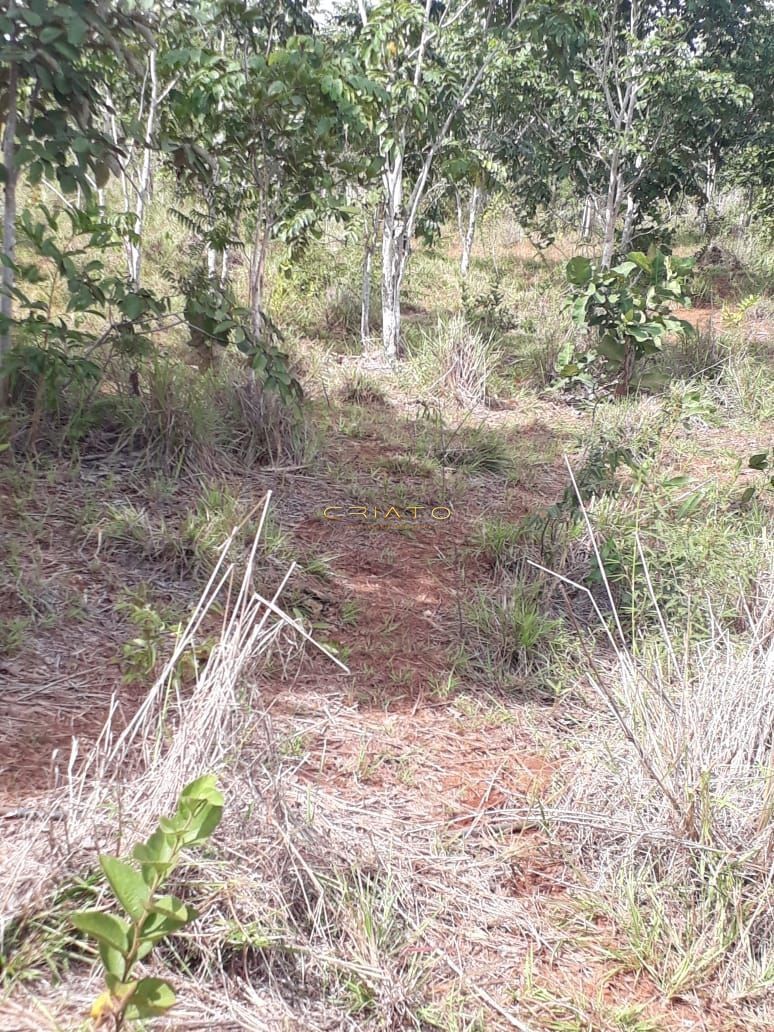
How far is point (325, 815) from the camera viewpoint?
6.53 ft

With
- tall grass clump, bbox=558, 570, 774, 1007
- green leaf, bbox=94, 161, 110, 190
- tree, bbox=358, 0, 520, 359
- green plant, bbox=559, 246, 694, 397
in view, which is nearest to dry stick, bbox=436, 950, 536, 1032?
tall grass clump, bbox=558, 570, 774, 1007

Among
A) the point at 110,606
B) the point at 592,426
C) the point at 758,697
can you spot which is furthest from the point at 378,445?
the point at 758,697

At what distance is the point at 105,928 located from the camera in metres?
1.22

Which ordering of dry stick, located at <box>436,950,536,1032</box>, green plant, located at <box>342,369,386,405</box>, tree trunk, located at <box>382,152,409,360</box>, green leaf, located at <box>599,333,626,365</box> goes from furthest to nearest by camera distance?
tree trunk, located at <box>382,152,409,360</box> → green plant, located at <box>342,369,386,405</box> → green leaf, located at <box>599,333,626,365</box> → dry stick, located at <box>436,950,536,1032</box>

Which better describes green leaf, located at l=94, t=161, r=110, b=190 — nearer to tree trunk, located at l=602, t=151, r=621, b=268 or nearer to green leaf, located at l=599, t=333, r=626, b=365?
green leaf, located at l=599, t=333, r=626, b=365

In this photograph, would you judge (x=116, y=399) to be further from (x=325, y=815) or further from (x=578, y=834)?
(x=578, y=834)

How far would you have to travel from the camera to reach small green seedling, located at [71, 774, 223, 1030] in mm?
1229

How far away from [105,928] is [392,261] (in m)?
6.99

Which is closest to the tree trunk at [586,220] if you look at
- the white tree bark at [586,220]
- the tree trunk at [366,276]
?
the white tree bark at [586,220]

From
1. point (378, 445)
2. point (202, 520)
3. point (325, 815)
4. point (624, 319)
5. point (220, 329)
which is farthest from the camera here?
point (624, 319)

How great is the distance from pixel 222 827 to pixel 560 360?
4713 mm

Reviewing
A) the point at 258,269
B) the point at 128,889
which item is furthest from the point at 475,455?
the point at 128,889

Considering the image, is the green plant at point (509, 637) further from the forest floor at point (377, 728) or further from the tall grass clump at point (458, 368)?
the tall grass clump at point (458, 368)

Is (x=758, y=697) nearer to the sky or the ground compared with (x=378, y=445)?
nearer to the ground
